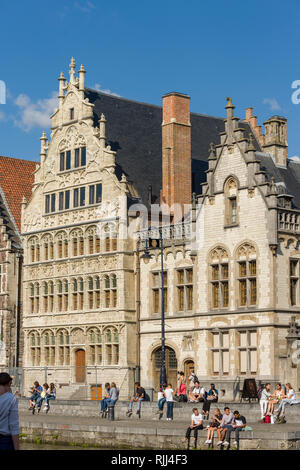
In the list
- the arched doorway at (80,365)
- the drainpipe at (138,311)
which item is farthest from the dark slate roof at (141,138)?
the arched doorway at (80,365)

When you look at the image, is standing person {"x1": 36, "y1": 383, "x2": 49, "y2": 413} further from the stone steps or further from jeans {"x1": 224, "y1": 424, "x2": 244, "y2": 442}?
jeans {"x1": 224, "y1": 424, "x2": 244, "y2": 442}

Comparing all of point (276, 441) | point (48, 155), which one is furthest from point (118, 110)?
point (276, 441)

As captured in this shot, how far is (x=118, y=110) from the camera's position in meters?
57.8

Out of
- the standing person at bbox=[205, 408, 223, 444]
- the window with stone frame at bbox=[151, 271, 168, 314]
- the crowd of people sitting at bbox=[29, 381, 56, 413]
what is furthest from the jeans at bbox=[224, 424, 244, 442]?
the window with stone frame at bbox=[151, 271, 168, 314]

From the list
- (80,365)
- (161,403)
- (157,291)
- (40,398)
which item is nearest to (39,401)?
(40,398)

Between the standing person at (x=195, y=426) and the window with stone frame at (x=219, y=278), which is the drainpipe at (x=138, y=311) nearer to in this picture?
the window with stone frame at (x=219, y=278)

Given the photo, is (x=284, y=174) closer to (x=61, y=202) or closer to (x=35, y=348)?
(x=61, y=202)

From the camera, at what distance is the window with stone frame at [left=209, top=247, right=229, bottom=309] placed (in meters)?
46.4

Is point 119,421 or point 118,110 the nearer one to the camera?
point 119,421

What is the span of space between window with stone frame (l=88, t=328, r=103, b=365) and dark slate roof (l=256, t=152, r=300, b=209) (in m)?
13.8

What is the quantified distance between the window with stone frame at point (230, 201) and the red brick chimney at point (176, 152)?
21.9 feet

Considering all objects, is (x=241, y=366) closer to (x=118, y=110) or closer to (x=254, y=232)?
(x=254, y=232)

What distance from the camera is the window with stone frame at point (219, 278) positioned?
46.4 meters

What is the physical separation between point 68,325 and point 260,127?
16.5 m
